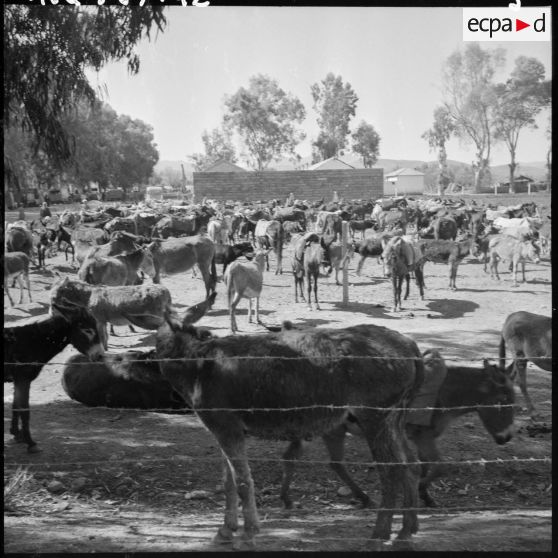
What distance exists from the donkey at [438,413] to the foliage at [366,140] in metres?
3.02

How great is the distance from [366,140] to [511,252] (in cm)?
855

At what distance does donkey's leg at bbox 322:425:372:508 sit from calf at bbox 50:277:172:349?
3.87 meters

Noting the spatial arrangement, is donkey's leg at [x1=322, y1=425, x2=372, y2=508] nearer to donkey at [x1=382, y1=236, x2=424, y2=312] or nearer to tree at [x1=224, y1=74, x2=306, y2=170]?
tree at [x1=224, y1=74, x2=306, y2=170]

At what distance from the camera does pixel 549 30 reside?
5.19m

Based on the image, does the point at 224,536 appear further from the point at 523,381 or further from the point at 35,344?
the point at 523,381

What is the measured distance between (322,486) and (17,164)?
4.20 meters

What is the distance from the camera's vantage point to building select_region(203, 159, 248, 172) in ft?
30.6

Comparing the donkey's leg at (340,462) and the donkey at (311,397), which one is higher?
the donkey at (311,397)

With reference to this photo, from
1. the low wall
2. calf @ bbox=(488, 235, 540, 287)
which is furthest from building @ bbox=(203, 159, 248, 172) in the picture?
calf @ bbox=(488, 235, 540, 287)

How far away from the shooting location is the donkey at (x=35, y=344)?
641 cm

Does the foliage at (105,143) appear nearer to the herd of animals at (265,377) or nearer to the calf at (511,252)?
the herd of animals at (265,377)

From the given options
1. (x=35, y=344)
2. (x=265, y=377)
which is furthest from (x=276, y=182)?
(x=265, y=377)

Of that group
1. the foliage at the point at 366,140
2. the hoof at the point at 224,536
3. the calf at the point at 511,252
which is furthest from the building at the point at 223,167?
the calf at the point at 511,252

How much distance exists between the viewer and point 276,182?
11984 millimetres
